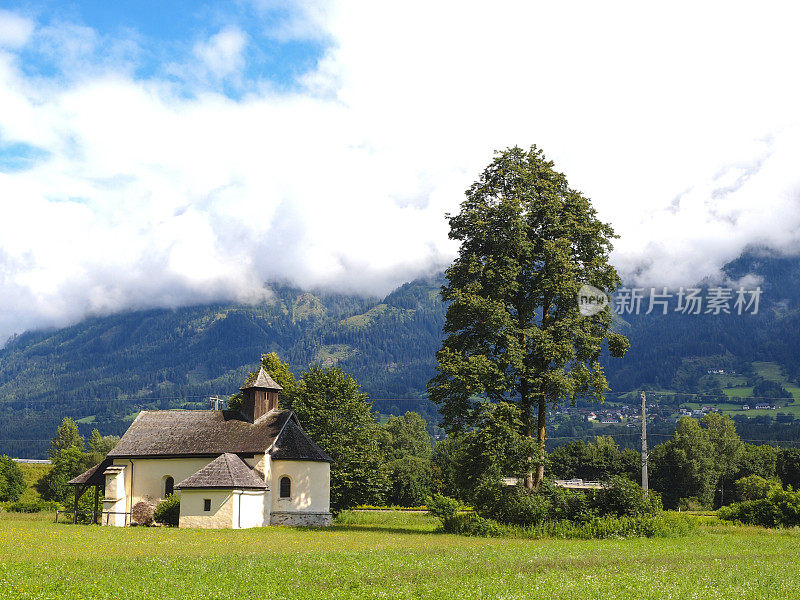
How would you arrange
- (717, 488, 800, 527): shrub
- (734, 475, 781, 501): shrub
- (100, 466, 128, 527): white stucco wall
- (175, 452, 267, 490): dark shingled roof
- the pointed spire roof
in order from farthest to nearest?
1. (734, 475, 781, 501): shrub
2. the pointed spire roof
3. (100, 466, 128, 527): white stucco wall
4. (175, 452, 267, 490): dark shingled roof
5. (717, 488, 800, 527): shrub

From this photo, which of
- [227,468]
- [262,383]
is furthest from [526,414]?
[262,383]

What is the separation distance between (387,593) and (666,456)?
295 feet

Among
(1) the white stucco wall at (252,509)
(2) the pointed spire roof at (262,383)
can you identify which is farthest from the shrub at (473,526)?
(2) the pointed spire roof at (262,383)

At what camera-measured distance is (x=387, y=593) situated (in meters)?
18.6

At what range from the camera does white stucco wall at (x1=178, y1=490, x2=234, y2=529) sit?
151 feet

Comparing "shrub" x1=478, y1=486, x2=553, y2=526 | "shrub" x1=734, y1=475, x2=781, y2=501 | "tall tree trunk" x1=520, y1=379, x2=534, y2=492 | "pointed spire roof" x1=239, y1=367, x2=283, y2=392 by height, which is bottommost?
"shrub" x1=734, y1=475, x2=781, y2=501

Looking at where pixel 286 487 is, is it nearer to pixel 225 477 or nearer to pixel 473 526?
pixel 225 477

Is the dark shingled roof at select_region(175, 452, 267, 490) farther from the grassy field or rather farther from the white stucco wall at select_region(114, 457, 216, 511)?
the grassy field

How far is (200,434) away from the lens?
177 ft

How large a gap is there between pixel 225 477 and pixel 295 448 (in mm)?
5956

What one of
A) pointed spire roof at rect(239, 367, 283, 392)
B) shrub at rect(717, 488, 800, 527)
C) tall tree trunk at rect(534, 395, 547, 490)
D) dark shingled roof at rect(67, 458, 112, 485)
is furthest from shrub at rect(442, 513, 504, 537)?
dark shingled roof at rect(67, 458, 112, 485)

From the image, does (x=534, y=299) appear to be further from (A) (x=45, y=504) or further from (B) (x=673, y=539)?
(A) (x=45, y=504)

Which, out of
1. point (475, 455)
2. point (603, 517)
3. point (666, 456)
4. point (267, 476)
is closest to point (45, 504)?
point (267, 476)

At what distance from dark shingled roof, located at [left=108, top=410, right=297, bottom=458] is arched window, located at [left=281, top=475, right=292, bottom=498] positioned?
9.02ft
